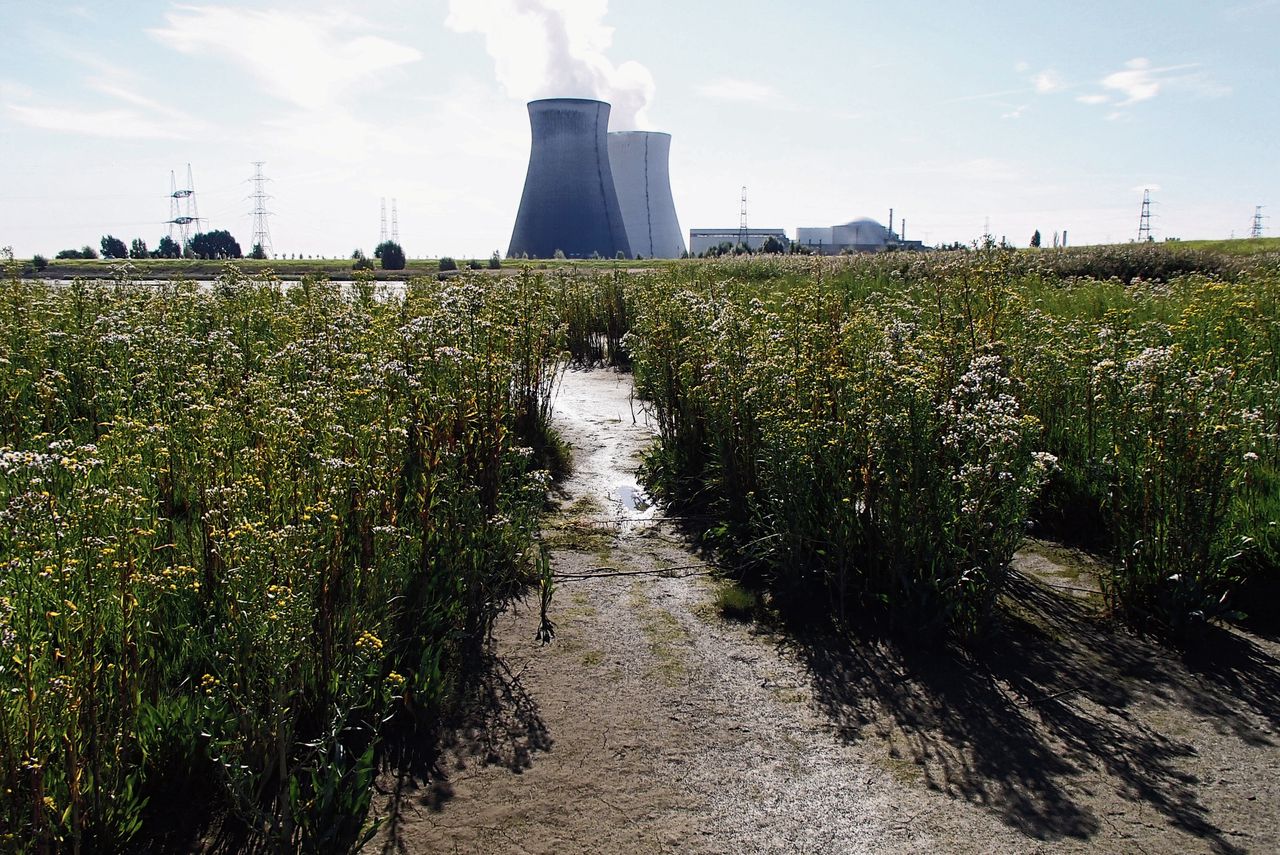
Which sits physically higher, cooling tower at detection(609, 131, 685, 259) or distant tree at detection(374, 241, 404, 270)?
cooling tower at detection(609, 131, 685, 259)

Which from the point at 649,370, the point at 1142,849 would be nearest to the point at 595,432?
the point at 649,370

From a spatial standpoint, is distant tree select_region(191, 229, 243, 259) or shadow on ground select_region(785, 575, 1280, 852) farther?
distant tree select_region(191, 229, 243, 259)

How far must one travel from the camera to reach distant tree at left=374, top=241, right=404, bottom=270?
43.4m

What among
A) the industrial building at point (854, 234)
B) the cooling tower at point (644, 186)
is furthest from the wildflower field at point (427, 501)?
the industrial building at point (854, 234)

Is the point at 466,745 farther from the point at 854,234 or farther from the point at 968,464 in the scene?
the point at 854,234

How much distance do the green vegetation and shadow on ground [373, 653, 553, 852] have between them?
105 mm

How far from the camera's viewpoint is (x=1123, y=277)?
16.6 metres

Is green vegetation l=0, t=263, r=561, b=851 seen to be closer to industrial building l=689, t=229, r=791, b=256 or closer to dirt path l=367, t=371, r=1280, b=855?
dirt path l=367, t=371, r=1280, b=855

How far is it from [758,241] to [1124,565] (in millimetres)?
86976

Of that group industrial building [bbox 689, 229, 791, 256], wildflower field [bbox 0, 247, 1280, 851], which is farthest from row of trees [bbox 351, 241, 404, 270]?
industrial building [bbox 689, 229, 791, 256]

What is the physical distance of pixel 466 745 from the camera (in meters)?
3.01

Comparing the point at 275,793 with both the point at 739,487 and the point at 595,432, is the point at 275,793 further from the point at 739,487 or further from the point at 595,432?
the point at 595,432

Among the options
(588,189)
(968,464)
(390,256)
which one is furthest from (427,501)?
(588,189)

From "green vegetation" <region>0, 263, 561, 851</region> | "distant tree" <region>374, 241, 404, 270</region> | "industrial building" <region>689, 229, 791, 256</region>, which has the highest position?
"industrial building" <region>689, 229, 791, 256</region>
